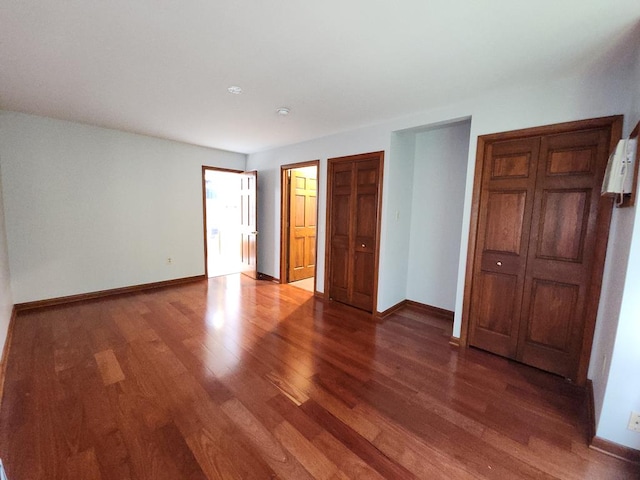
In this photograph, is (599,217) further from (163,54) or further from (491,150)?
(163,54)

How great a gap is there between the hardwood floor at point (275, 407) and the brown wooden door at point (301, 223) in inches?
75.1

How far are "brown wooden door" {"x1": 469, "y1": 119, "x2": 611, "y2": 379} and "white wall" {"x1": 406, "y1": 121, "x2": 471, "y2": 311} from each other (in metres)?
0.76

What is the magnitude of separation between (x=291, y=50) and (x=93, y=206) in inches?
141

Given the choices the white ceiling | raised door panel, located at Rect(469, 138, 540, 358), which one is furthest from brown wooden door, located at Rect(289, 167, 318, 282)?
raised door panel, located at Rect(469, 138, 540, 358)

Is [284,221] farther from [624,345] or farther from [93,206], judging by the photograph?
[624,345]

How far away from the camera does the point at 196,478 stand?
1.31 meters

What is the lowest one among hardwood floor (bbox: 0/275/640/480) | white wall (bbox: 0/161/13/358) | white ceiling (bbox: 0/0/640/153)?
hardwood floor (bbox: 0/275/640/480)

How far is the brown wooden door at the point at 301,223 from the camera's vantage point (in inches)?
182

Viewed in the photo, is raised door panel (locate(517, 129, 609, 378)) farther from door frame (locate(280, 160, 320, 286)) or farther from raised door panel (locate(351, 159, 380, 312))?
door frame (locate(280, 160, 320, 286))

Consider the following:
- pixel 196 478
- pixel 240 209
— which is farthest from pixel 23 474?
pixel 240 209

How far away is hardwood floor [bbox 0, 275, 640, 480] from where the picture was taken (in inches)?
55.0

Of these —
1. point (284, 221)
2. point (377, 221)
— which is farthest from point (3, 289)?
point (377, 221)

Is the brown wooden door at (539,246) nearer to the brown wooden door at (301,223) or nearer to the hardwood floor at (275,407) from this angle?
the hardwood floor at (275,407)

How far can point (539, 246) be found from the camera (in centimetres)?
223
